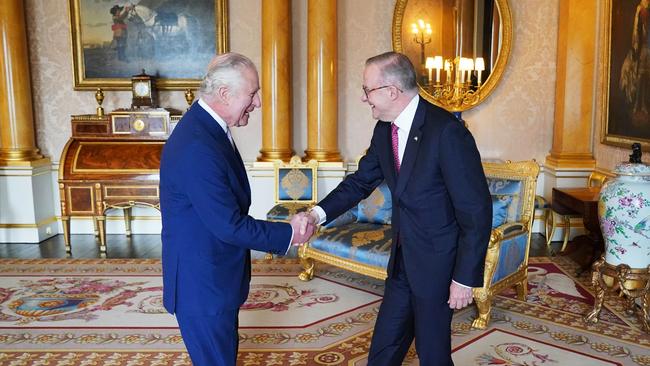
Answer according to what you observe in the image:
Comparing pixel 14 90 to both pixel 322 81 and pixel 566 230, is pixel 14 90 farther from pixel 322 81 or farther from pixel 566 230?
pixel 566 230

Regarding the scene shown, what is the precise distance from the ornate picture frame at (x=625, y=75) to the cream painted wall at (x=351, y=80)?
31.3 inches

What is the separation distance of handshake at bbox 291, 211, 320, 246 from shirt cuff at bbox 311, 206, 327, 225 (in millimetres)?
112

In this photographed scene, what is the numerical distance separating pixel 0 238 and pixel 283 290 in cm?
376

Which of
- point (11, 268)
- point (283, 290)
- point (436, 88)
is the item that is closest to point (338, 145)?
point (436, 88)

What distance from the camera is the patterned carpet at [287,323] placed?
329 cm

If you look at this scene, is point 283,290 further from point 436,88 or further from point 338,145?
point 436,88

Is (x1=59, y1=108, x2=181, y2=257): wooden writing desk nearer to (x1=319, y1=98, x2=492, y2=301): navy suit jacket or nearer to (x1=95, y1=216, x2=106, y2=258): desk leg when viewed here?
(x1=95, y1=216, x2=106, y2=258): desk leg

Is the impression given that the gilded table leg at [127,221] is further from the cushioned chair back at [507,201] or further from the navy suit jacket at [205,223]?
the navy suit jacket at [205,223]

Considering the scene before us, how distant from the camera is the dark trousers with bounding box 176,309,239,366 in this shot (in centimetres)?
196

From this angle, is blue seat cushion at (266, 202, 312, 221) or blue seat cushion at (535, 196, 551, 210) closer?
blue seat cushion at (266, 202, 312, 221)

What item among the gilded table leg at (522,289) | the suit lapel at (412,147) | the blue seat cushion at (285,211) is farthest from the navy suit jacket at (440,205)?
→ the blue seat cushion at (285,211)

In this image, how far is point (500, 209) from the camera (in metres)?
4.09

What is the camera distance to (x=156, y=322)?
12.6 feet

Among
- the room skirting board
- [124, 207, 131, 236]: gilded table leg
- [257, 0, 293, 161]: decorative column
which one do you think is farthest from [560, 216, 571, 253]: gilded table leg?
[124, 207, 131, 236]: gilded table leg
